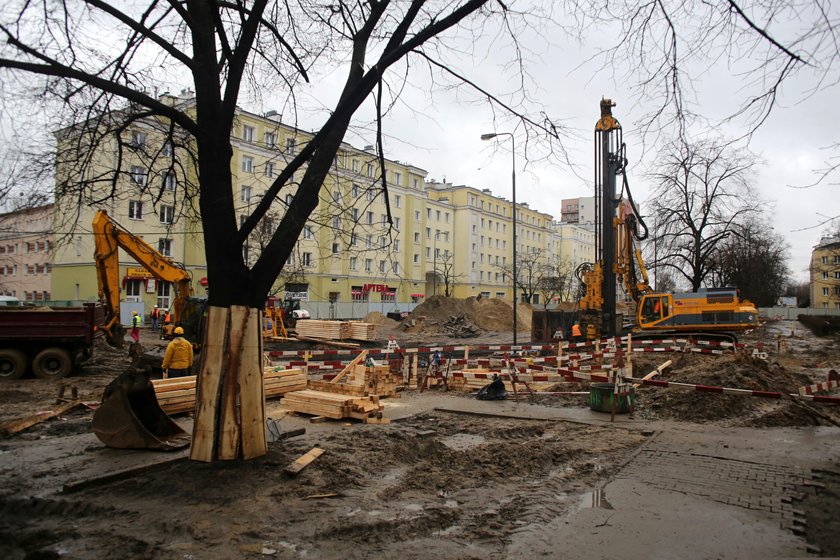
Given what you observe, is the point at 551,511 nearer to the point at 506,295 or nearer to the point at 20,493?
the point at 20,493

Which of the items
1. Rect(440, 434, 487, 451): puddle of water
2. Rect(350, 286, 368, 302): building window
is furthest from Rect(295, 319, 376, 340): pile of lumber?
Rect(350, 286, 368, 302): building window

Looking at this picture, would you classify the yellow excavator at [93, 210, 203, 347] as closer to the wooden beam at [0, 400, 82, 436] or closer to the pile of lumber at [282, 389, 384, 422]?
the wooden beam at [0, 400, 82, 436]

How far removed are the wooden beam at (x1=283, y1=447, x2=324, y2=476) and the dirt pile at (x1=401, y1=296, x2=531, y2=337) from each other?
33592mm

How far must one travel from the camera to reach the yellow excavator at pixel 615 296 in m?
21.9

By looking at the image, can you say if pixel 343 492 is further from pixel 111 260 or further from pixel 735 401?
pixel 111 260

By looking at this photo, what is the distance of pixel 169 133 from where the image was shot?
7.46 metres

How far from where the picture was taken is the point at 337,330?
29.8m

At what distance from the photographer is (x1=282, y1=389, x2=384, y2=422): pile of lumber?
10.0m

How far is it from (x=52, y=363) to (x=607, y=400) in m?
14.8

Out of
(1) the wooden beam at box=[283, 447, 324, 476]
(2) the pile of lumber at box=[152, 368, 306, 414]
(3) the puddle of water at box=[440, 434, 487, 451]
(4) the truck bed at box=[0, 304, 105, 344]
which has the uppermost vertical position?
(4) the truck bed at box=[0, 304, 105, 344]

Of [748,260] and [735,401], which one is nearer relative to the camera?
[735,401]

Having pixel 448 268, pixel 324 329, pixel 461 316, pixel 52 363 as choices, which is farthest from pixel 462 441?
pixel 448 268

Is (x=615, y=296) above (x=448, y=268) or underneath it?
underneath

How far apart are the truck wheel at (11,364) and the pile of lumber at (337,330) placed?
15555 millimetres
